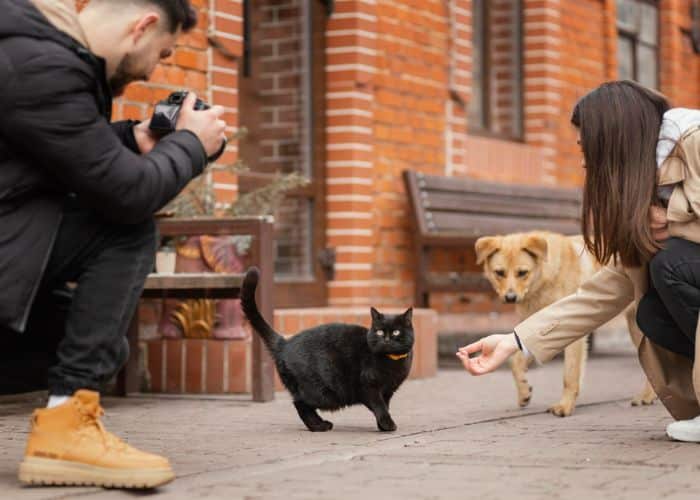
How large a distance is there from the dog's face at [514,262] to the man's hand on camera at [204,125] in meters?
3.25

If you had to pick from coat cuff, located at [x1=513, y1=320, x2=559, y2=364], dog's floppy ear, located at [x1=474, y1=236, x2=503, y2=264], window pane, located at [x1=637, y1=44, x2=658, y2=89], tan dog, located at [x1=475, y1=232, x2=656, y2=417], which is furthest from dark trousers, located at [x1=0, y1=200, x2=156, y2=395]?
window pane, located at [x1=637, y1=44, x2=658, y2=89]

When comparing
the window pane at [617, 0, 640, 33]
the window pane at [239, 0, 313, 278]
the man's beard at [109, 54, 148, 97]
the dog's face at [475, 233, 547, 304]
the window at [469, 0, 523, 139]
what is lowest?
the dog's face at [475, 233, 547, 304]

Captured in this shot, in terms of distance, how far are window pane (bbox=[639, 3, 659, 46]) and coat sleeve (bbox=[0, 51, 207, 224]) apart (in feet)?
39.7

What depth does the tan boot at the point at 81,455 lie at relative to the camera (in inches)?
158

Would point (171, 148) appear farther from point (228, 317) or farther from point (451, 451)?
point (228, 317)

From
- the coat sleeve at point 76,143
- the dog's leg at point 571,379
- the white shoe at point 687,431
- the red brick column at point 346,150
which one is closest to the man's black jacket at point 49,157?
the coat sleeve at point 76,143

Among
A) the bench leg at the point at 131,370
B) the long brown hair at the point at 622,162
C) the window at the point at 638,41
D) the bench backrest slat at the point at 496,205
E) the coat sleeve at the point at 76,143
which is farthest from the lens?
the window at the point at 638,41

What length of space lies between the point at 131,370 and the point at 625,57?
30.2 feet

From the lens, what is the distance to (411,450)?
200 inches

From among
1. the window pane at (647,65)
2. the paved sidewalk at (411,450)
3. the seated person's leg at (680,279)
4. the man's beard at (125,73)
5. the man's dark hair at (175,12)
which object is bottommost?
the paved sidewalk at (411,450)

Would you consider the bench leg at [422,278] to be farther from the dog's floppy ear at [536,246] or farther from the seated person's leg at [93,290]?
the seated person's leg at [93,290]

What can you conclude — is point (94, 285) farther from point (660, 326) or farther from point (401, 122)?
→ point (401, 122)

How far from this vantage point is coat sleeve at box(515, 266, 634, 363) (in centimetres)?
515

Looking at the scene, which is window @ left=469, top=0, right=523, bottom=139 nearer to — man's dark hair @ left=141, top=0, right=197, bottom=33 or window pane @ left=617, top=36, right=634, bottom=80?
window pane @ left=617, top=36, right=634, bottom=80
